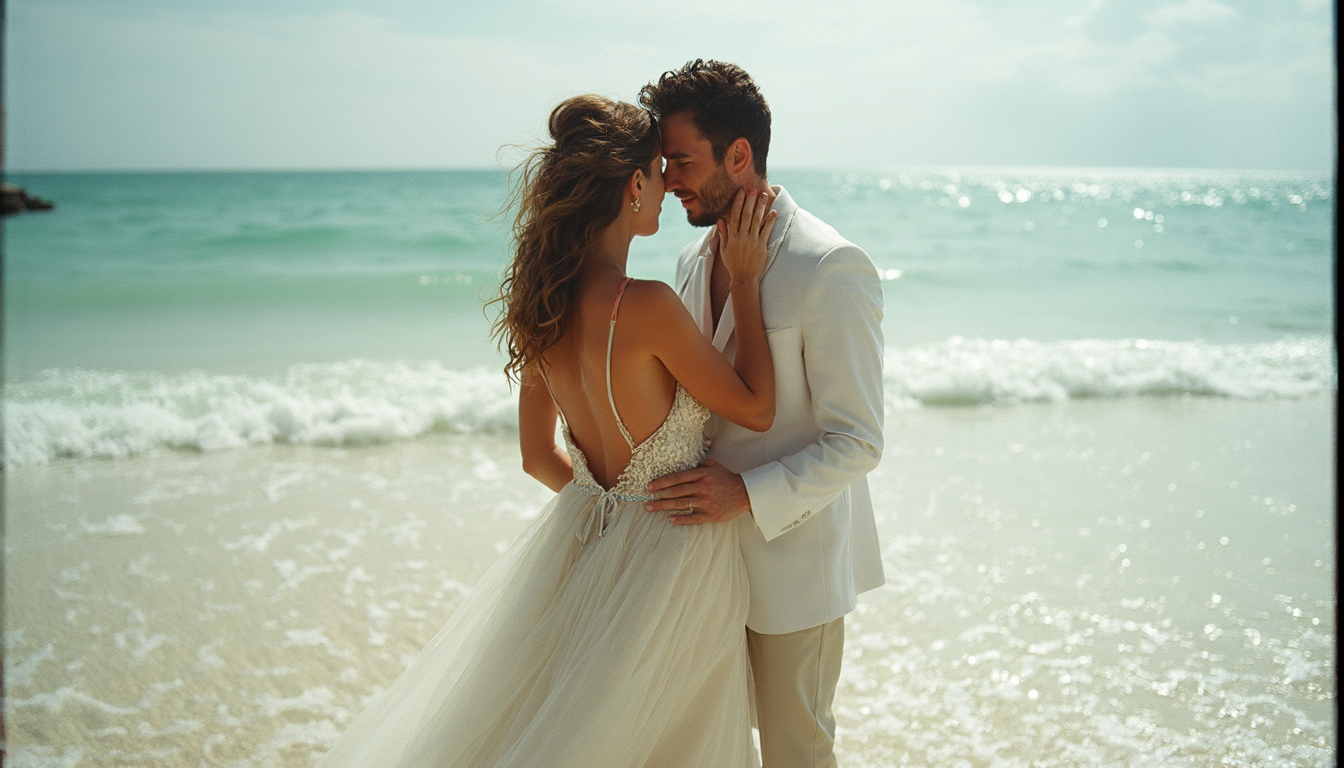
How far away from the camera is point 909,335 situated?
12922 mm

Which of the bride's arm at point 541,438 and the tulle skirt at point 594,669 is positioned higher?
the bride's arm at point 541,438

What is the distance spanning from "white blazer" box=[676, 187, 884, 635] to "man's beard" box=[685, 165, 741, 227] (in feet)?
0.48

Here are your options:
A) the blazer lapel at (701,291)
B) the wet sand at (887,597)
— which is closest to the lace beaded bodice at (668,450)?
the blazer lapel at (701,291)

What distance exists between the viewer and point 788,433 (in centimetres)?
258

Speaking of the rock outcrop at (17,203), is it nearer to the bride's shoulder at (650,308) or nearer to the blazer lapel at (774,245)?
the blazer lapel at (774,245)

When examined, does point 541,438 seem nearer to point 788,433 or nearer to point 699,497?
point 699,497

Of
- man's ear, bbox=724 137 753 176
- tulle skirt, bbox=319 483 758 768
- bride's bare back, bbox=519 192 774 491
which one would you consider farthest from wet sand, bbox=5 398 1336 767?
man's ear, bbox=724 137 753 176

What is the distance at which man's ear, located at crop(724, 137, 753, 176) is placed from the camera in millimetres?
2576

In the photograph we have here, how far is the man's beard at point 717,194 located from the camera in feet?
8.53

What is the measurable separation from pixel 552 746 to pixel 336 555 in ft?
11.6

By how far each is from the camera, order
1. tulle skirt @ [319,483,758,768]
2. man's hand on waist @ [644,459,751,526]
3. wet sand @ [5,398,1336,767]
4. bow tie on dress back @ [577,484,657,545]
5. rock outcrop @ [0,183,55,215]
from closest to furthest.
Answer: tulle skirt @ [319,483,758,768] → man's hand on waist @ [644,459,751,526] → bow tie on dress back @ [577,484,657,545] → wet sand @ [5,398,1336,767] → rock outcrop @ [0,183,55,215]

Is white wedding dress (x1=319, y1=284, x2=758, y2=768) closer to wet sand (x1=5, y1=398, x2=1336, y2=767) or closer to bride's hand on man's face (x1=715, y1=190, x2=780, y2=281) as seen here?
bride's hand on man's face (x1=715, y1=190, x2=780, y2=281)

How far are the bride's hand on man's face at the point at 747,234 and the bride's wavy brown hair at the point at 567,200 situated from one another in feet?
1.00

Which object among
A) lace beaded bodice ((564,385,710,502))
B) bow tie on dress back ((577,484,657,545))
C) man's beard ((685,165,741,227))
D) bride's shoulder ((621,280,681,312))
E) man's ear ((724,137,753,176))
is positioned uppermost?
man's ear ((724,137,753,176))
